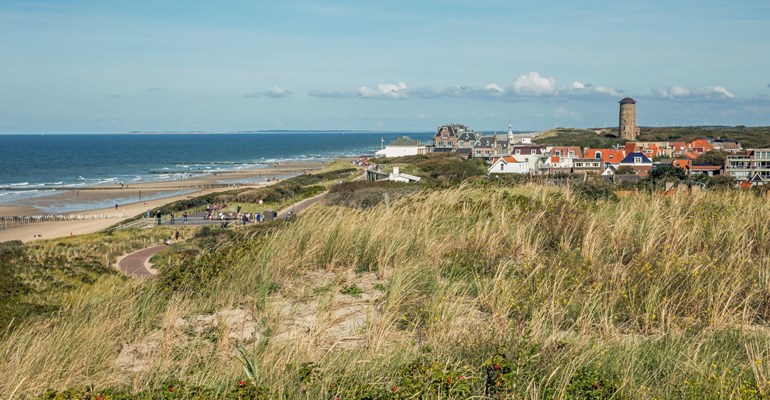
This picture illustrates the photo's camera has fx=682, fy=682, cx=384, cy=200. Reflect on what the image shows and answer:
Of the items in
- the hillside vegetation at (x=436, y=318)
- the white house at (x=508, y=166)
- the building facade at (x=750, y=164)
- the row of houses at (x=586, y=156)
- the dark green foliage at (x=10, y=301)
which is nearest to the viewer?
the hillside vegetation at (x=436, y=318)

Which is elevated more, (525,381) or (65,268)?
(525,381)

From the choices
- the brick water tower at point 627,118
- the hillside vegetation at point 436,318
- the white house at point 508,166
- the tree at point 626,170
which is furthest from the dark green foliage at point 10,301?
the brick water tower at point 627,118

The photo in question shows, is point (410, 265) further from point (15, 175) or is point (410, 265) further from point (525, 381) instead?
point (15, 175)

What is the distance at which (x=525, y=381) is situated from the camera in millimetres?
4211

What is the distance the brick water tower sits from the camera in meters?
127

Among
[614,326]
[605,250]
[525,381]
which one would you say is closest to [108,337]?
[525,381]

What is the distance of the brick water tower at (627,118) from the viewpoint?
127 metres

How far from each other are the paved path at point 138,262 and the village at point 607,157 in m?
21.0

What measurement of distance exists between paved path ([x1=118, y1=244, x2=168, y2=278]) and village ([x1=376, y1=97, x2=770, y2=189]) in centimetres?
2101

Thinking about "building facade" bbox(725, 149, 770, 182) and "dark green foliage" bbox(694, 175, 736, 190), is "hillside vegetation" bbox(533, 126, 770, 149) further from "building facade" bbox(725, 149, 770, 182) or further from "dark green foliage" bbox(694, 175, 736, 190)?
"dark green foliage" bbox(694, 175, 736, 190)

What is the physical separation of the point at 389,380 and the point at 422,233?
442 centimetres

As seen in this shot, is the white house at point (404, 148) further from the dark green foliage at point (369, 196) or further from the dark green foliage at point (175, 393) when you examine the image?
the dark green foliage at point (175, 393)

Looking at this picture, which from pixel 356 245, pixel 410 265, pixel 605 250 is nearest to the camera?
pixel 410 265

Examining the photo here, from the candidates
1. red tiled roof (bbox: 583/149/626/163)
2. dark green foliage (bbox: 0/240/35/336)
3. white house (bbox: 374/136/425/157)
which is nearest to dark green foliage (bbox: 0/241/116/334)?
dark green foliage (bbox: 0/240/35/336)
